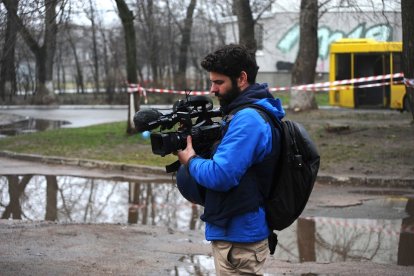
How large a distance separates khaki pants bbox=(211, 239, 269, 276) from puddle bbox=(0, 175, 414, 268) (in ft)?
8.56

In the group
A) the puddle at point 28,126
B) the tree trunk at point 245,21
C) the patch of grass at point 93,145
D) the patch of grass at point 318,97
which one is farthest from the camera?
the patch of grass at point 318,97

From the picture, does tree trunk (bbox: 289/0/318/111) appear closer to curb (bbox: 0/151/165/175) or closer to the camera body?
curb (bbox: 0/151/165/175)

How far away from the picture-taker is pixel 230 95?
10.9ft

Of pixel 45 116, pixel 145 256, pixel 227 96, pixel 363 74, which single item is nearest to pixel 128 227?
pixel 145 256

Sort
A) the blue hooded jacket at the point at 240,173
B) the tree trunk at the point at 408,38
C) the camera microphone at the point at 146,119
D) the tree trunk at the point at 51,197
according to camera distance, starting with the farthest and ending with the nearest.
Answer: the tree trunk at the point at 51,197 < the tree trunk at the point at 408,38 < the camera microphone at the point at 146,119 < the blue hooded jacket at the point at 240,173

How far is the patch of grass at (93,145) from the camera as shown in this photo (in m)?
13.3

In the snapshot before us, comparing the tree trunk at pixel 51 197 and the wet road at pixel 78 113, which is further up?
the wet road at pixel 78 113

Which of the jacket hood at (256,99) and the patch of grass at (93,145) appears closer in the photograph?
the jacket hood at (256,99)

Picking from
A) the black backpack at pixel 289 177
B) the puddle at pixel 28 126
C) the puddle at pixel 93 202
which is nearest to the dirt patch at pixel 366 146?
the puddle at pixel 93 202

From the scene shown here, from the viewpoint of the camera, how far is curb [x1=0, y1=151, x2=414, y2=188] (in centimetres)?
1049

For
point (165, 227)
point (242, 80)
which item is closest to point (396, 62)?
point (165, 227)

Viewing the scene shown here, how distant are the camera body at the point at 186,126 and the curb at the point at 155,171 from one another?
7.66 metres

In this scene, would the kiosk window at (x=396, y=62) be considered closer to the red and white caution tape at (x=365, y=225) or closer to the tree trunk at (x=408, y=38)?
the tree trunk at (x=408, y=38)

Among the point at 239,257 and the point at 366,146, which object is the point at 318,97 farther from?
the point at 239,257
